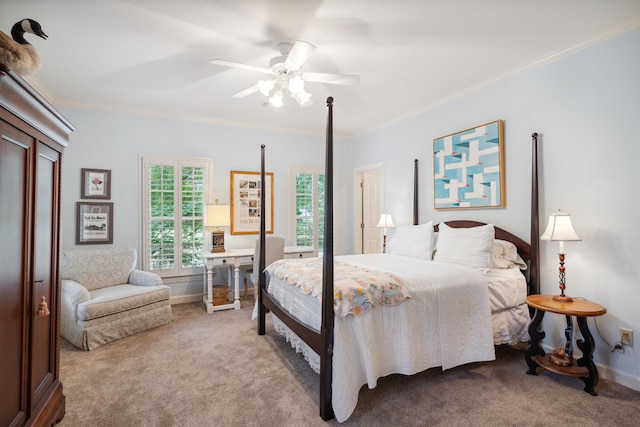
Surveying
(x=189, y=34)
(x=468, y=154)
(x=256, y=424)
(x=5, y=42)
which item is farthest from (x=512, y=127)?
(x=5, y=42)

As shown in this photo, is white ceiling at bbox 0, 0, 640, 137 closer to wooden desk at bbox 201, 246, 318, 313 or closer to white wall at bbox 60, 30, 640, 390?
white wall at bbox 60, 30, 640, 390

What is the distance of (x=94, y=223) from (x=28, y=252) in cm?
306

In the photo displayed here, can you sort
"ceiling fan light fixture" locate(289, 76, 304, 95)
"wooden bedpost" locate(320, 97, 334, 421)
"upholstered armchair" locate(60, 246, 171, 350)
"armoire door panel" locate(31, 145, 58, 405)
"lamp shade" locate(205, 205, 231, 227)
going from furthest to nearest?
"lamp shade" locate(205, 205, 231, 227)
"upholstered armchair" locate(60, 246, 171, 350)
"ceiling fan light fixture" locate(289, 76, 304, 95)
"wooden bedpost" locate(320, 97, 334, 421)
"armoire door panel" locate(31, 145, 58, 405)

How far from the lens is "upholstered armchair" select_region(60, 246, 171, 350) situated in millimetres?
3008

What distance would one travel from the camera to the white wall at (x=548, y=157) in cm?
240

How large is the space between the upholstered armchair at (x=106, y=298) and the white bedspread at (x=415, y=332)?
1.76m

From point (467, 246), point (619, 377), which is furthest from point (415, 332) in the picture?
point (619, 377)

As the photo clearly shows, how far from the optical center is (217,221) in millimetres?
4414

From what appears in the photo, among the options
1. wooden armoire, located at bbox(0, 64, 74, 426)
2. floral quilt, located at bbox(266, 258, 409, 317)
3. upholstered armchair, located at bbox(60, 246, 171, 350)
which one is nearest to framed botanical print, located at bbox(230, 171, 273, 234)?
upholstered armchair, located at bbox(60, 246, 171, 350)

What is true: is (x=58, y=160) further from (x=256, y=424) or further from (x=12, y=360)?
(x=256, y=424)

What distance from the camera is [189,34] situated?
97.3 inches

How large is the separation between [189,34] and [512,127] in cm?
310

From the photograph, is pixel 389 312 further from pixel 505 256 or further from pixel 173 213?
pixel 173 213

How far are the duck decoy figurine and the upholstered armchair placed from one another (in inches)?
98.0
